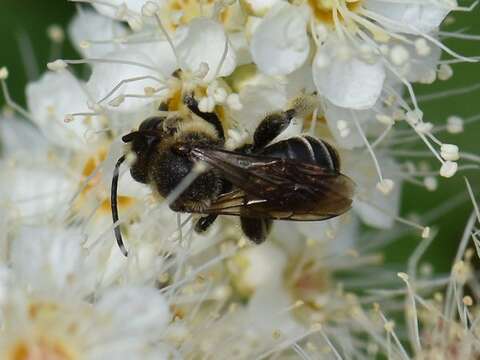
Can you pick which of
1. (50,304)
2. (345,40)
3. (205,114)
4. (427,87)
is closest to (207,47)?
(205,114)

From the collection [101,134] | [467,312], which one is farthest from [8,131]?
[467,312]

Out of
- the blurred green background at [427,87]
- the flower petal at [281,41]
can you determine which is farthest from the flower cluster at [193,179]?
the blurred green background at [427,87]

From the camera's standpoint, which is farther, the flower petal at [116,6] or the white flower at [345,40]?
the flower petal at [116,6]

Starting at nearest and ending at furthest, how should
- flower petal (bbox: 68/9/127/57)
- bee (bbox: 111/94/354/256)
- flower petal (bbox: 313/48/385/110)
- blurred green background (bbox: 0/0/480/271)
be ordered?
bee (bbox: 111/94/354/256) < flower petal (bbox: 313/48/385/110) < flower petal (bbox: 68/9/127/57) < blurred green background (bbox: 0/0/480/271)

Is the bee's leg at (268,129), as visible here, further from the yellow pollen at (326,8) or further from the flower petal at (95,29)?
the flower petal at (95,29)

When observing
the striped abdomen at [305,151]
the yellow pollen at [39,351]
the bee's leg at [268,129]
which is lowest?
the yellow pollen at [39,351]

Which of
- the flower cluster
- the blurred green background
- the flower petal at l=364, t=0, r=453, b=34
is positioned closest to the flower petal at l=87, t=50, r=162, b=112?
the flower cluster

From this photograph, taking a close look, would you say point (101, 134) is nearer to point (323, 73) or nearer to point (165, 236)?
point (165, 236)

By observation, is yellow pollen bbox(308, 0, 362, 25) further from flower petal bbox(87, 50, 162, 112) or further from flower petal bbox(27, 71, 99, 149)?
flower petal bbox(27, 71, 99, 149)
